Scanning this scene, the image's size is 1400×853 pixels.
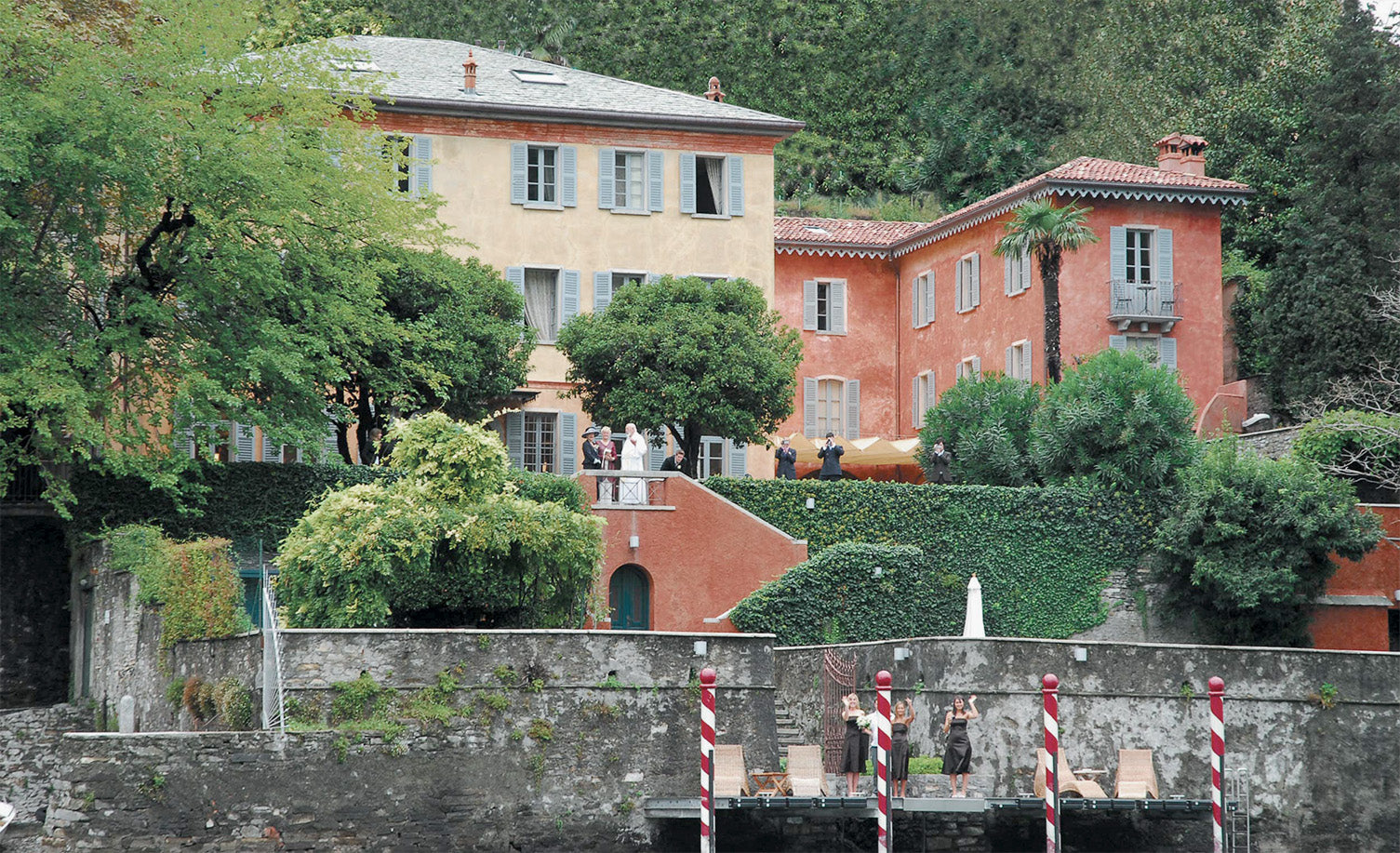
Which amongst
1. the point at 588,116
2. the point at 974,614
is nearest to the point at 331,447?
the point at 588,116

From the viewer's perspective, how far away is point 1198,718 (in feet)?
92.4

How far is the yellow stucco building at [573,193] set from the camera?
1693 inches

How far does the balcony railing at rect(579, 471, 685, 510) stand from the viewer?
34375 mm

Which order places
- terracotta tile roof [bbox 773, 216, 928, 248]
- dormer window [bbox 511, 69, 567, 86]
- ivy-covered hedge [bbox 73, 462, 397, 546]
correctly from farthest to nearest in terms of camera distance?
terracotta tile roof [bbox 773, 216, 928, 248], dormer window [bbox 511, 69, 567, 86], ivy-covered hedge [bbox 73, 462, 397, 546]

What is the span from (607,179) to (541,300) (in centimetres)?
338

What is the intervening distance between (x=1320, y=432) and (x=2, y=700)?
2749 cm

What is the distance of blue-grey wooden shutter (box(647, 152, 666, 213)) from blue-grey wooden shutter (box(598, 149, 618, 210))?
0.89 meters

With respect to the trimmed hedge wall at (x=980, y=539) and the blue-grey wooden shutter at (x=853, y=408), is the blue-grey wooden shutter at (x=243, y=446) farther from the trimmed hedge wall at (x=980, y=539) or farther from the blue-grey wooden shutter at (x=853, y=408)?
the blue-grey wooden shutter at (x=853, y=408)

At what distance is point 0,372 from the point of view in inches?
1160

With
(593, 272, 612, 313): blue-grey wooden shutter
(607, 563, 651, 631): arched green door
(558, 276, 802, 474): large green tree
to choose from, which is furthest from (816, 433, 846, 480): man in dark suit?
(593, 272, 612, 313): blue-grey wooden shutter

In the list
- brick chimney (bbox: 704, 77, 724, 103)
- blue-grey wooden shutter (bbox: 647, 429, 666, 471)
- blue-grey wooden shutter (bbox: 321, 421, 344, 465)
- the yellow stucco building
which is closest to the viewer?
blue-grey wooden shutter (bbox: 321, 421, 344, 465)

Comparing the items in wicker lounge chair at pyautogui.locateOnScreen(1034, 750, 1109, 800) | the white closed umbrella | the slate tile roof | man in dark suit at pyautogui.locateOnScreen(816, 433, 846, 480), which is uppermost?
the slate tile roof

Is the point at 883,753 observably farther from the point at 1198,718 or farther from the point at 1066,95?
the point at 1066,95

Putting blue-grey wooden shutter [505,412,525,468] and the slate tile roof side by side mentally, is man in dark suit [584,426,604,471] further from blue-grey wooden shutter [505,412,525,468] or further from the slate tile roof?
the slate tile roof
